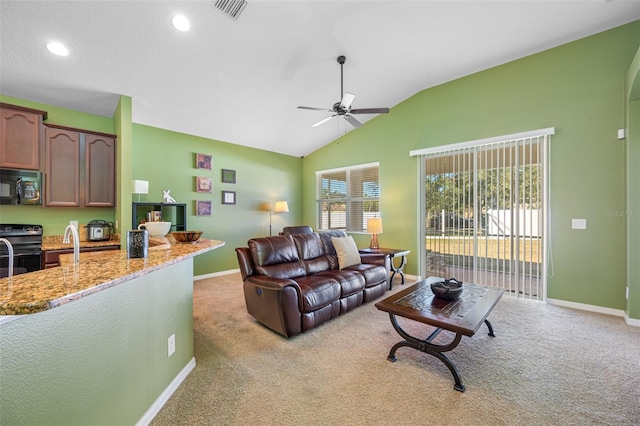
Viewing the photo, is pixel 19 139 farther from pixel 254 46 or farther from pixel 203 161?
pixel 254 46

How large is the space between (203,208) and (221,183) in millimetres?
629

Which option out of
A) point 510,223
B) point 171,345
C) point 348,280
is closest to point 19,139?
point 171,345

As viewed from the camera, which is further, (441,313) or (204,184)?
(204,184)

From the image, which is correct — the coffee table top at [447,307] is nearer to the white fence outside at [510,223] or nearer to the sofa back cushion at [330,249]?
the sofa back cushion at [330,249]

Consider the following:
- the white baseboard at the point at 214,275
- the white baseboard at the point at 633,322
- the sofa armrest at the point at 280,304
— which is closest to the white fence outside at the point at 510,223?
the white baseboard at the point at 633,322

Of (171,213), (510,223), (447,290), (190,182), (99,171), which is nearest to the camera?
(447,290)

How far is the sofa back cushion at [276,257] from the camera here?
3.06 m

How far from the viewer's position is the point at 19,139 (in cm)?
296

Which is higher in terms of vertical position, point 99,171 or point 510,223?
point 99,171

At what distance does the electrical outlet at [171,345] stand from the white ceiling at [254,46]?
9.44ft

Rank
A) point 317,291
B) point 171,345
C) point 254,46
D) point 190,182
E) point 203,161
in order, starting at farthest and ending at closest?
1. point 203,161
2. point 190,182
3. point 254,46
4. point 317,291
5. point 171,345

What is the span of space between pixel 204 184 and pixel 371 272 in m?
3.48

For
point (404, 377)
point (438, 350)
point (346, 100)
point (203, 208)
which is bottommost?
point (404, 377)

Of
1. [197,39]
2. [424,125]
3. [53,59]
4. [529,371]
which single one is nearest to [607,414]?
[529,371]
